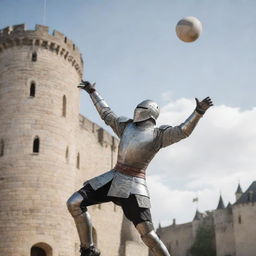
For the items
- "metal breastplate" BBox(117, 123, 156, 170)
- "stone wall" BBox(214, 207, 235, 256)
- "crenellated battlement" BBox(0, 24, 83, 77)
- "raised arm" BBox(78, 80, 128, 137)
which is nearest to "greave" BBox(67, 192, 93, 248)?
"metal breastplate" BBox(117, 123, 156, 170)

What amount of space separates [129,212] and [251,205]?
45.6 m

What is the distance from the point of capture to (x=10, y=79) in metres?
26.1

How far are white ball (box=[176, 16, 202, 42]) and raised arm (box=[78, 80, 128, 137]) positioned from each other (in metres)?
1.54

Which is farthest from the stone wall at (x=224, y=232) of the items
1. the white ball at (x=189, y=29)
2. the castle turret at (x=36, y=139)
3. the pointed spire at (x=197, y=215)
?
the white ball at (x=189, y=29)

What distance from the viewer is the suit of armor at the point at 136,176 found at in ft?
20.9

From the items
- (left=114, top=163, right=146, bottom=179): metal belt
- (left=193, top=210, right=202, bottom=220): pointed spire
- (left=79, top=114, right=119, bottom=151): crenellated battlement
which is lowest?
(left=114, top=163, right=146, bottom=179): metal belt

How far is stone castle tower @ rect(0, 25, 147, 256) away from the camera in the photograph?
23.6m

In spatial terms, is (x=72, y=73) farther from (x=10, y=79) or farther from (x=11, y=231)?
(x=11, y=231)

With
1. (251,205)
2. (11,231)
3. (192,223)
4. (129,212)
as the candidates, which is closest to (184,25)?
(129,212)

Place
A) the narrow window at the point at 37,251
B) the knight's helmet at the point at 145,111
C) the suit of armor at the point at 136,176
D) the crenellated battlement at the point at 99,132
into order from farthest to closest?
the crenellated battlement at the point at 99,132, the narrow window at the point at 37,251, the knight's helmet at the point at 145,111, the suit of armor at the point at 136,176

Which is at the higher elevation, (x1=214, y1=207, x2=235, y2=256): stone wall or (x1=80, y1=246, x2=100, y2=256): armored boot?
(x1=214, y1=207, x2=235, y2=256): stone wall

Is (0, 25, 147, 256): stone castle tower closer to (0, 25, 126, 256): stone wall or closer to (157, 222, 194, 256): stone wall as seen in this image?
(0, 25, 126, 256): stone wall

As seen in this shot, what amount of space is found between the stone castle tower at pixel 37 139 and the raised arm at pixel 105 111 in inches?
669

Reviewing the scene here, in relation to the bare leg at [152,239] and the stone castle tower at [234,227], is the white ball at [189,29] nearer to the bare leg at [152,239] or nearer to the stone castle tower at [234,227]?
the bare leg at [152,239]
